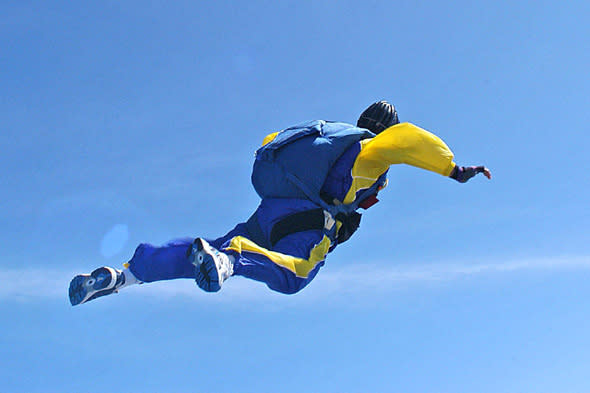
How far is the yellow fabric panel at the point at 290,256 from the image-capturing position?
5.78 metres

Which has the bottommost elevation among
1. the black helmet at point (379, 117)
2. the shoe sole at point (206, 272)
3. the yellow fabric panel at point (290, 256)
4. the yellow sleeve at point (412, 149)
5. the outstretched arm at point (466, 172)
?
the shoe sole at point (206, 272)

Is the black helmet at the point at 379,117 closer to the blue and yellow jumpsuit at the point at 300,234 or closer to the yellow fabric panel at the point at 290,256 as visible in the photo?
the blue and yellow jumpsuit at the point at 300,234

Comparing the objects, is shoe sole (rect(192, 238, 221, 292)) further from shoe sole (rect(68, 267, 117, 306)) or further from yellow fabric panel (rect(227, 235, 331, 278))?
shoe sole (rect(68, 267, 117, 306))

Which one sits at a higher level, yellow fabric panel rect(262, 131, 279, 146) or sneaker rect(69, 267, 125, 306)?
yellow fabric panel rect(262, 131, 279, 146)

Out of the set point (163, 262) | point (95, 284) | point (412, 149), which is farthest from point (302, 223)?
point (95, 284)

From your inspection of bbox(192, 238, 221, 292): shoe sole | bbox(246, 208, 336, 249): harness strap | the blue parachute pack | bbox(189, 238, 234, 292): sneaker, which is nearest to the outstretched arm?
the blue parachute pack

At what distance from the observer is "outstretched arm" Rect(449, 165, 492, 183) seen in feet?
20.1

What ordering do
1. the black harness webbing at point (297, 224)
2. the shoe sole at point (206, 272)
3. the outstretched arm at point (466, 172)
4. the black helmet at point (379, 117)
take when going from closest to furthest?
1. the shoe sole at point (206, 272)
2. the outstretched arm at point (466, 172)
3. the black harness webbing at point (297, 224)
4. the black helmet at point (379, 117)

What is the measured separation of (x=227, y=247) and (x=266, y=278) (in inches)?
21.4

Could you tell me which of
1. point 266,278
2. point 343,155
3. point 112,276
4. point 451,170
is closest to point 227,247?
point 266,278

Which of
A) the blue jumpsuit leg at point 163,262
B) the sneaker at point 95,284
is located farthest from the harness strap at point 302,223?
the sneaker at point 95,284

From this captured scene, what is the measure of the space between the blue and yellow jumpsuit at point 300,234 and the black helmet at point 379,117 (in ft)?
2.36

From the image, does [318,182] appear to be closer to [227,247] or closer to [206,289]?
[227,247]

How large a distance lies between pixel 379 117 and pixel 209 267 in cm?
342
